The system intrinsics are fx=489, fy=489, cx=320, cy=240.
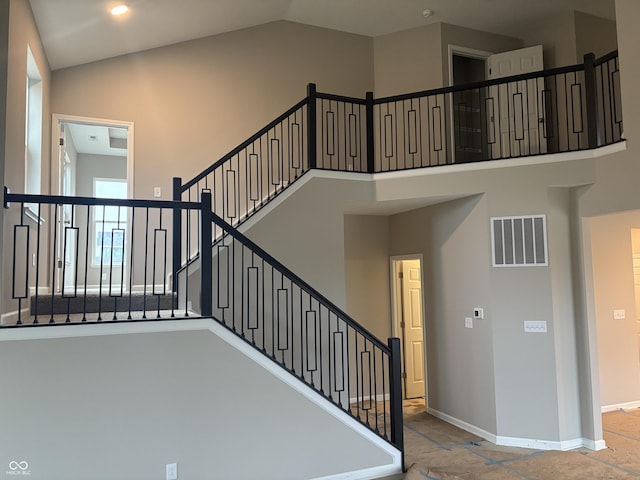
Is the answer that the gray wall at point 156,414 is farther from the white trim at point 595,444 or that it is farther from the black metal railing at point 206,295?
the white trim at point 595,444

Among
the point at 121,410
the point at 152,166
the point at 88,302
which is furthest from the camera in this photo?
the point at 152,166

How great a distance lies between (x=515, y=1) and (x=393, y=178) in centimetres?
305

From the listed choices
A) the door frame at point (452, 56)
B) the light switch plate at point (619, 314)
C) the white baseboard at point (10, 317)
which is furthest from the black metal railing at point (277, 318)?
the light switch plate at point (619, 314)

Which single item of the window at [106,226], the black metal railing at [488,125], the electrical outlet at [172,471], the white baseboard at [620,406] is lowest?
the white baseboard at [620,406]

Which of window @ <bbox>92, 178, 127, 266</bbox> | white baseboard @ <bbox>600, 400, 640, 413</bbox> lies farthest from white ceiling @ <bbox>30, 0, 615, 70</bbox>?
white baseboard @ <bbox>600, 400, 640, 413</bbox>

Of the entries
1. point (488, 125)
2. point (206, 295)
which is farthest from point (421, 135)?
point (206, 295)

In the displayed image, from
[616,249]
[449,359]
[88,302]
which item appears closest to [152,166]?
[88,302]

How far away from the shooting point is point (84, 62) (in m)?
5.56

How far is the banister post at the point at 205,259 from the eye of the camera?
3701 mm

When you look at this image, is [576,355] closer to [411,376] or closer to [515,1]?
[411,376]

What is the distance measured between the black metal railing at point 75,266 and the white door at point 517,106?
4.38 meters

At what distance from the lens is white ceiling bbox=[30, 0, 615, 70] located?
472cm

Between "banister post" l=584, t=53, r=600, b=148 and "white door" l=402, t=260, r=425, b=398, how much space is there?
9.60 ft

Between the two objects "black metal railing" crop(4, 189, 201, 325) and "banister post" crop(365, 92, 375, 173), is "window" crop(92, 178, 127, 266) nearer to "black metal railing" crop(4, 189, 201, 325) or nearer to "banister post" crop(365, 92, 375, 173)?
"black metal railing" crop(4, 189, 201, 325)
